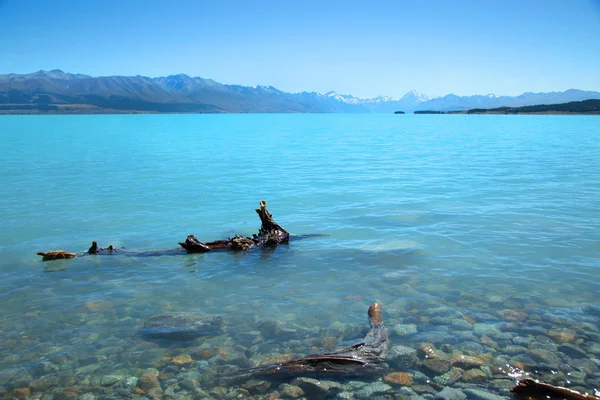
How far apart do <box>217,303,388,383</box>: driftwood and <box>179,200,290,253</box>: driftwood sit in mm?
7894

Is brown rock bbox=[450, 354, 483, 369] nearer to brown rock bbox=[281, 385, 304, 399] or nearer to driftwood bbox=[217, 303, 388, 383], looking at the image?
driftwood bbox=[217, 303, 388, 383]

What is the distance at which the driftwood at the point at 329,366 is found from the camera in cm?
870

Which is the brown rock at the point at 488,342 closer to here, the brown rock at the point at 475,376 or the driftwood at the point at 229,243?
the brown rock at the point at 475,376

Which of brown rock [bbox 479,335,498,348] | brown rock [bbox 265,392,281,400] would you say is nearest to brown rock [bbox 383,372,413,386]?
brown rock [bbox 265,392,281,400]

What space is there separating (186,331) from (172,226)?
11.7 m

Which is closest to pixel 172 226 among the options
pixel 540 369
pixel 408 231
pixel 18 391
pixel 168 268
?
pixel 168 268

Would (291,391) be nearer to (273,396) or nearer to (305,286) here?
(273,396)

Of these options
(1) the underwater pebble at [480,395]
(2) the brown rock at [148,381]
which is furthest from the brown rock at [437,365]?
(2) the brown rock at [148,381]

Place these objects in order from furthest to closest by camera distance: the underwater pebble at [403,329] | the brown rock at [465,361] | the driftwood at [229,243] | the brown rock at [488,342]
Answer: the driftwood at [229,243], the underwater pebble at [403,329], the brown rock at [488,342], the brown rock at [465,361]

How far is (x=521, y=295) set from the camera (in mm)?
12484

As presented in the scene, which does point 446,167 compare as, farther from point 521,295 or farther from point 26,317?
point 26,317

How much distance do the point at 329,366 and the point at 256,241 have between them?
9.01 meters

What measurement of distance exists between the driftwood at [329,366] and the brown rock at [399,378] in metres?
0.22

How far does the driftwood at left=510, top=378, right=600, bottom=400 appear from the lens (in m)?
7.45
